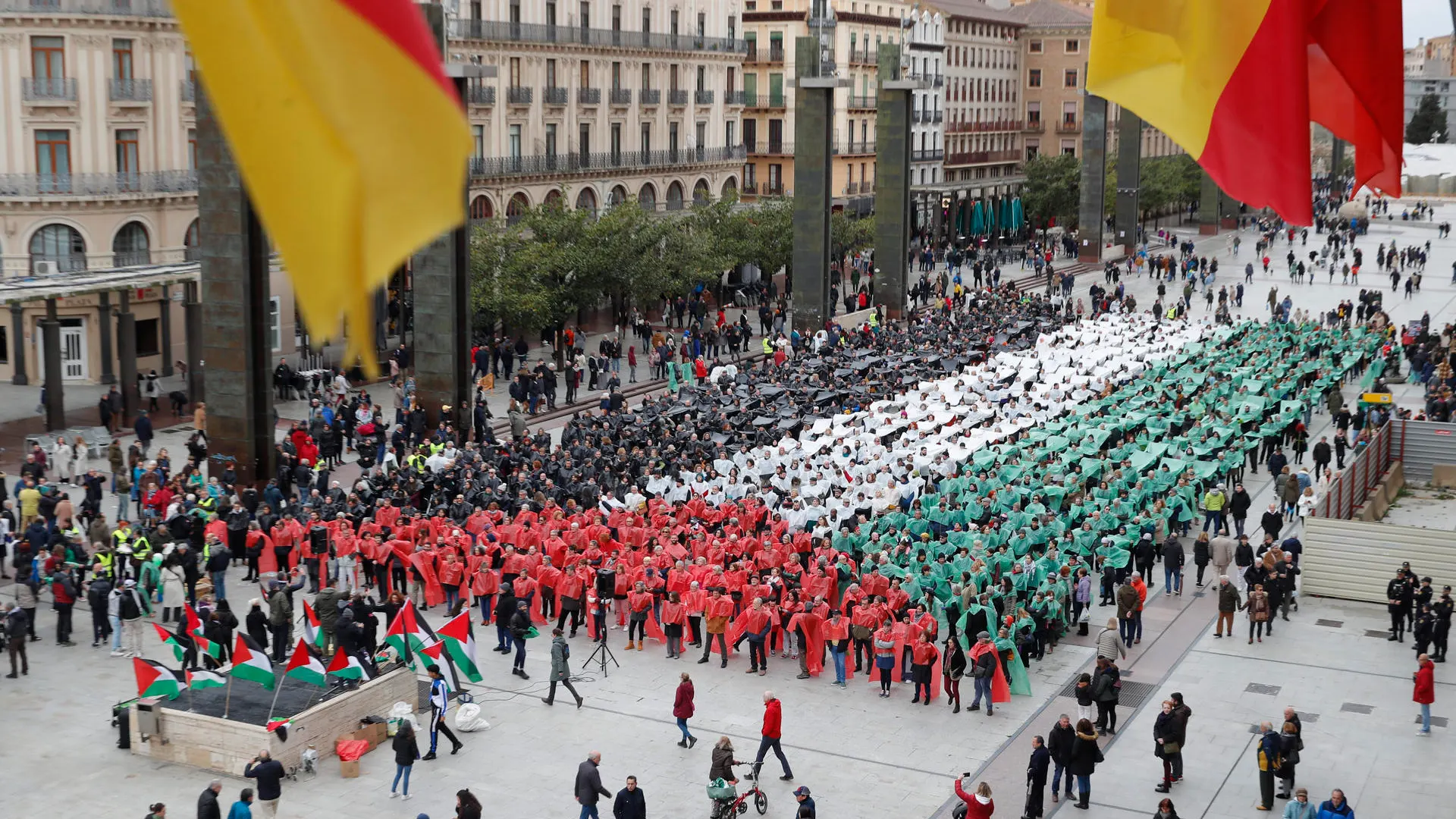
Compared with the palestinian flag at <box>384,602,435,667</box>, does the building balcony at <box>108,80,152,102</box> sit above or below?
above

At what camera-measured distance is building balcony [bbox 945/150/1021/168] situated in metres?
115

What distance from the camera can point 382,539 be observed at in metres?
30.2

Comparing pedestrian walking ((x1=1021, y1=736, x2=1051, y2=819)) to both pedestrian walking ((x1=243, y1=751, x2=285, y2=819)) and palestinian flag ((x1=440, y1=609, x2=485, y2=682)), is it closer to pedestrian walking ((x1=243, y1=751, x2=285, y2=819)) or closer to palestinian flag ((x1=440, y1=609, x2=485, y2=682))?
palestinian flag ((x1=440, y1=609, x2=485, y2=682))

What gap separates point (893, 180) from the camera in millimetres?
67812

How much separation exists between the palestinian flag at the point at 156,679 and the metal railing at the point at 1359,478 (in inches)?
862

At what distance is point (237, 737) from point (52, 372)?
24.3 m

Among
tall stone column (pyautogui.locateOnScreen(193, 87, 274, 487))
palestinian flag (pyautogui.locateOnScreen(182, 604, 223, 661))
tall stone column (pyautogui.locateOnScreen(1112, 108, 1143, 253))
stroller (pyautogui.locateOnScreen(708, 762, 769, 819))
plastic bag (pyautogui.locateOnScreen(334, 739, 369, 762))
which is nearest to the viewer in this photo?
stroller (pyautogui.locateOnScreen(708, 762, 769, 819))

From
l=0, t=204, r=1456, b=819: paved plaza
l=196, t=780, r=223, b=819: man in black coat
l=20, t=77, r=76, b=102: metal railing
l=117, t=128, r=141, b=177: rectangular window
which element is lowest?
l=0, t=204, r=1456, b=819: paved plaza

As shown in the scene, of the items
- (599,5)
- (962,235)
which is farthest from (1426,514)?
(962,235)

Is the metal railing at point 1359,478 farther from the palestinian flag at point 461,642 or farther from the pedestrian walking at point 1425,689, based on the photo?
the palestinian flag at point 461,642

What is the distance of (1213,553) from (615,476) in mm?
12294

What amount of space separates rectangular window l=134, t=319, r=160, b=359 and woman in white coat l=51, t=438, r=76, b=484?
14.5m

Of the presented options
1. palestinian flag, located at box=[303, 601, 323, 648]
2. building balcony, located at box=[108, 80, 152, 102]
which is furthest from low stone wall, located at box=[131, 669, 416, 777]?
building balcony, located at box=[108, 80, 152, 102]

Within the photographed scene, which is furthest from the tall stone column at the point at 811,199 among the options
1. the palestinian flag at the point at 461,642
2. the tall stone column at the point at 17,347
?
the palestinian flag at the point at 461,642
